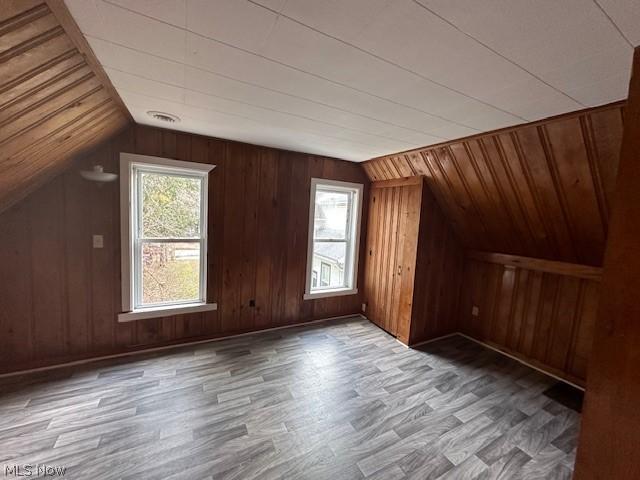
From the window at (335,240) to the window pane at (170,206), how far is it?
151cm

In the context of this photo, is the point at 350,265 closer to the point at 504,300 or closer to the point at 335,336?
the point at 335,336

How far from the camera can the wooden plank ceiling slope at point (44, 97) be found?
993 mm

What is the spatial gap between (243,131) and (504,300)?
142 inches

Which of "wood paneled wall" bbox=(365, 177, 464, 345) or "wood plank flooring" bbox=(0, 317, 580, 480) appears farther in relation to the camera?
"wood paneled wall" bbox=(365, 177, 464, 345)

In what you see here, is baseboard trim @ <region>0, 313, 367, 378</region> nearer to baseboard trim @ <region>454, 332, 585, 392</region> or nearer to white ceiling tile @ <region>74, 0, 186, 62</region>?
baseboard trim @ <region>454, 332, 585, 392</region>

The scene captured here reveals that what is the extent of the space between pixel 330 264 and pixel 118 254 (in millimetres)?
2575

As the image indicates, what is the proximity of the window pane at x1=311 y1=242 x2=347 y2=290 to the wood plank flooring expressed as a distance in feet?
4.11

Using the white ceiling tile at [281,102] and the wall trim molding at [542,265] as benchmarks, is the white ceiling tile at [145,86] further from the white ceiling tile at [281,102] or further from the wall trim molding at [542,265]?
the wall trim molding at [542,265]

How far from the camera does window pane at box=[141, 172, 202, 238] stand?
270 cm

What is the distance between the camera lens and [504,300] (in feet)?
10.4

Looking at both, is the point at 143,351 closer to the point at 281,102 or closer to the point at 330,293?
the point at 330,293

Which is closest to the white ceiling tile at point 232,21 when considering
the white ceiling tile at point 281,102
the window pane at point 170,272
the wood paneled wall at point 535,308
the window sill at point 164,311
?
the white ceiling tile at point 281,102

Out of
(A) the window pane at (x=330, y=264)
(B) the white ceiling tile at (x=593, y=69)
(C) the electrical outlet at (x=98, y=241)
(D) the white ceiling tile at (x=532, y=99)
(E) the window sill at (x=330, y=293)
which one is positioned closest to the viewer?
(B) the white ceiling tile at (x=593, y=69)

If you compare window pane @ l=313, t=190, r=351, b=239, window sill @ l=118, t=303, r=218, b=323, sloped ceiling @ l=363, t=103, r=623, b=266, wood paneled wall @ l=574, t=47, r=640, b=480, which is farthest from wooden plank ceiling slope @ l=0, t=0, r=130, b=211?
sloped ceiling @ l=363, t=103, r=623, b=266
